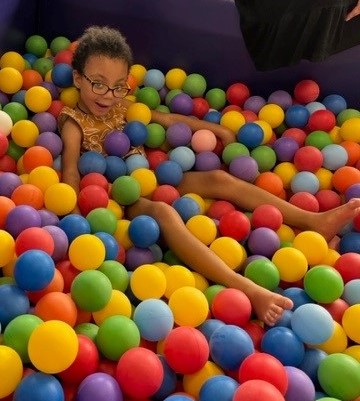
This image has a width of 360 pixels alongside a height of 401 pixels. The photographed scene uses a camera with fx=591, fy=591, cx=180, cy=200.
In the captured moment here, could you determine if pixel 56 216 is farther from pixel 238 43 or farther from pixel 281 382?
pixel 238 43

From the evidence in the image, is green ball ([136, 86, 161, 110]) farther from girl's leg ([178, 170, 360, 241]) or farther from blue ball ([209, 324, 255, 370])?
blue ball ([209, 324, 255, 370])

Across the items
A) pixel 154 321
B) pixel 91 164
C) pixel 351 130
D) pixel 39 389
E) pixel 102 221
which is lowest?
pixel 39 389

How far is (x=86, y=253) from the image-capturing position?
121cm

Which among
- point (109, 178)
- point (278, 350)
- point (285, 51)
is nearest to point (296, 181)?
point (285, 51)

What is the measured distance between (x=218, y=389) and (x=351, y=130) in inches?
42.5

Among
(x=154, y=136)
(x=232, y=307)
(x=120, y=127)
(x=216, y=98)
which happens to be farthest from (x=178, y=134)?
(x=232, y=307)

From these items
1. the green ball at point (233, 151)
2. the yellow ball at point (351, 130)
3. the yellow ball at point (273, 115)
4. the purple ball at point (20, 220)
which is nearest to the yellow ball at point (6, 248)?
the purple ball at point (20, 220)

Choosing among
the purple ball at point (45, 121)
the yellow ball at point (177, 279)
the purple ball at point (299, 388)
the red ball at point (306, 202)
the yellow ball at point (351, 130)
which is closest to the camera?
the purple ball at point (299, 388)

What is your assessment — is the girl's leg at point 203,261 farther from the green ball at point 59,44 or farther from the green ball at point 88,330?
the green ball at point 59,44

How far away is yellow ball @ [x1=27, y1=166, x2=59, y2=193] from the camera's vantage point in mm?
1466

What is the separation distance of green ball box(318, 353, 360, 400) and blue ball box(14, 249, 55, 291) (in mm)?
538

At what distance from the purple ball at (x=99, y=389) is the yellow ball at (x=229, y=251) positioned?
457 millimetres

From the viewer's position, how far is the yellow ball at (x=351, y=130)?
1803mm

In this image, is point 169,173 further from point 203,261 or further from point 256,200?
point 203,261
